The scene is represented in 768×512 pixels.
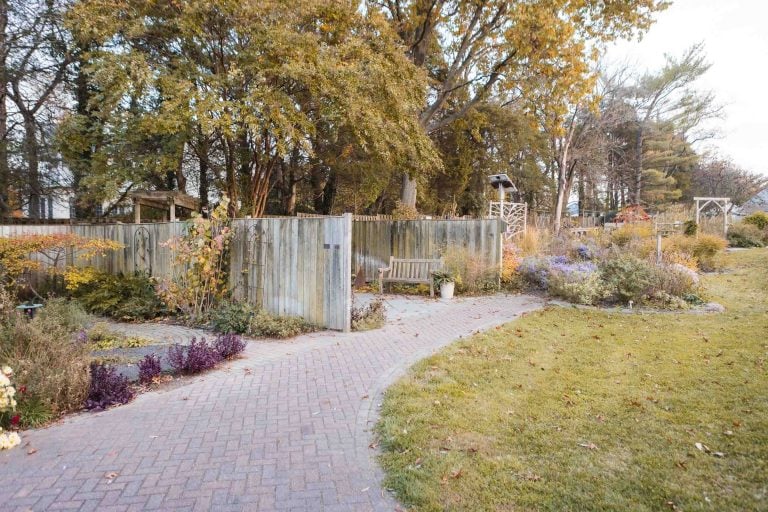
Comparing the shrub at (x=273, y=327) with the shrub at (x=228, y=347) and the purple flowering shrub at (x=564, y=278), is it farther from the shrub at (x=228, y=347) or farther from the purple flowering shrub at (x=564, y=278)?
the purple flowering shrub at (x=564, y=278)

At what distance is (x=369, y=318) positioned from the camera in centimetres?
702

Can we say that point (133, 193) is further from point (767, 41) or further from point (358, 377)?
point (767, 41)

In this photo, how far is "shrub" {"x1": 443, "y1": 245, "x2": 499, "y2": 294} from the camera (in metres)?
10.3

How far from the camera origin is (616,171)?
3484 cm

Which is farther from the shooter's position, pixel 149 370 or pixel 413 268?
pixel 413 268

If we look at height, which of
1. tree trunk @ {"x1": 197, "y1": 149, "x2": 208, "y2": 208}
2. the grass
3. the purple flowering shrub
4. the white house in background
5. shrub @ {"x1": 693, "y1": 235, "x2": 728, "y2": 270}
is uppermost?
the white house in background

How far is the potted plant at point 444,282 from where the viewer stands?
9648 millimetres

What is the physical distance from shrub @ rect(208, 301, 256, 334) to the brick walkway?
4.88ft

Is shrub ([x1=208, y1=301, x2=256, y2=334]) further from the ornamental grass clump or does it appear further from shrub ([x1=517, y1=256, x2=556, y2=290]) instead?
shrub ([x1=517, y1=256, x2=556, y2=290])

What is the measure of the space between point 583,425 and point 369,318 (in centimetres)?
407

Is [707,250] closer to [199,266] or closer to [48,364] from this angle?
[199,266]

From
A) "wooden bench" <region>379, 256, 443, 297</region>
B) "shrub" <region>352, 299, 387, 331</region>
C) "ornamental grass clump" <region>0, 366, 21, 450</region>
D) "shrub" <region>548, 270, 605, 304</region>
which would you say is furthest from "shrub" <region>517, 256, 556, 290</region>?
"ornamental grass clump" <region>0, 366, 21, 450</region>

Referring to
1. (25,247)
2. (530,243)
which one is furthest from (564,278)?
(25,247)

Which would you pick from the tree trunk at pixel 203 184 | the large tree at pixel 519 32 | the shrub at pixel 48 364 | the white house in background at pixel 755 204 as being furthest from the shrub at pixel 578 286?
the white house in background at pixel 755 204
